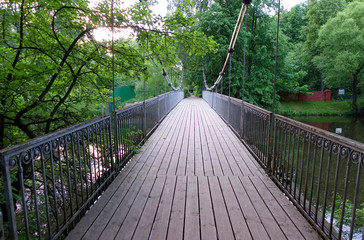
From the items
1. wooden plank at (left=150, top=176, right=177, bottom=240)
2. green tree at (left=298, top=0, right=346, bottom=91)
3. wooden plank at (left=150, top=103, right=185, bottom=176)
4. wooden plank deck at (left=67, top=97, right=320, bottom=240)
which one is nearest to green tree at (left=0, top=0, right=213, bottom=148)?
wooden plank at (left=150, top=103, right=185, bottom=176)

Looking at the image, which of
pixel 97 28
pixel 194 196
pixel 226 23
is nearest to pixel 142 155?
pixel 194 196

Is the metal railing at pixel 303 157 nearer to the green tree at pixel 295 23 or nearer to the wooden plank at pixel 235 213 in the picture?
the wooden plank at pixel 235 213

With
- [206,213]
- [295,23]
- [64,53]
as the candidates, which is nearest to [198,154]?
[206,213]

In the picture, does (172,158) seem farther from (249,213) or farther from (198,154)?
(249,213)

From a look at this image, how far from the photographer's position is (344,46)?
2100cm

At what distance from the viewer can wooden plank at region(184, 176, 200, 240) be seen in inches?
70.3

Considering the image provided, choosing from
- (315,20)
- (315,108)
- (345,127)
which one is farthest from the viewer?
(315,20)

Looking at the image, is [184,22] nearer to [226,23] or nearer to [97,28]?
[97,28]

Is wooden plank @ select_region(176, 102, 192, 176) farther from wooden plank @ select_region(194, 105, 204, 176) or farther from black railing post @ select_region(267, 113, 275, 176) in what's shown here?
black railing post @ select_region(267, 113, 275, 176)

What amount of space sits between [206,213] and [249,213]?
0.37 meters

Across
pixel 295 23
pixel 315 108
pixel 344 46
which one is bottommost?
pixel 315 108

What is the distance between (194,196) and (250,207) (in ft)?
1.80

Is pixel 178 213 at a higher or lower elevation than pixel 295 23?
lower

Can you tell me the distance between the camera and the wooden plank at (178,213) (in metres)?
1.79
